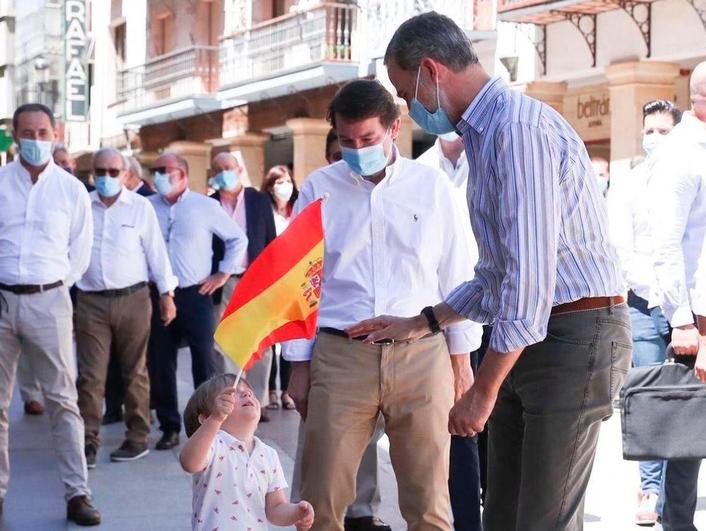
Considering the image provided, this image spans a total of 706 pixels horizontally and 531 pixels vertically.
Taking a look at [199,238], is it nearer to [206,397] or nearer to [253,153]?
[206,397]

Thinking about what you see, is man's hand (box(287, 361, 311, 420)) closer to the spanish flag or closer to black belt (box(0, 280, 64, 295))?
the spanish flag

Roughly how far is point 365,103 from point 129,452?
4846 millimetres

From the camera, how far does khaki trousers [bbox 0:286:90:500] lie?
24.0 ft

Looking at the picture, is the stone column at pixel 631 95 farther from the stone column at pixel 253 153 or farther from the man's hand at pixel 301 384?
the man's hand at pixel 301 384

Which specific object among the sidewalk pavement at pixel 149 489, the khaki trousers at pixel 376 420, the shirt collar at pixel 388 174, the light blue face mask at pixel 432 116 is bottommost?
the sidewalk pavement at pixel 149 489

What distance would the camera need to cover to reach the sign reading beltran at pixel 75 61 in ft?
124

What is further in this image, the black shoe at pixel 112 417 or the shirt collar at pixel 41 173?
the black shoe at pixel 112 417

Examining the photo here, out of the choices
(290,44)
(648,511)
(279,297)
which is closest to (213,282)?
(648,511)

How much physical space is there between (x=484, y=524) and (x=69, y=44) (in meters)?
35.4

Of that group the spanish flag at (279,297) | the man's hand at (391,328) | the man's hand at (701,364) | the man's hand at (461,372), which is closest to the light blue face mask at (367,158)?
the spanish flag at (279,297)

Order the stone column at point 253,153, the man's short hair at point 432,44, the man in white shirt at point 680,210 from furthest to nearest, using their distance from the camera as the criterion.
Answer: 1. the stone column at point 253,153
2. the man in white shirt at point 680,210
3. the man's short hair at point 432,44

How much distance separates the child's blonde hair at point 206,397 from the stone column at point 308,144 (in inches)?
856

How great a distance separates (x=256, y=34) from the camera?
92.8 feet

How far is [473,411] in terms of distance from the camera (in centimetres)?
385
